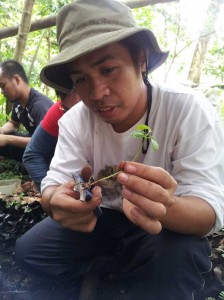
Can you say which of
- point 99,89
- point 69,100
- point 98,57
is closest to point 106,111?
point 99,89

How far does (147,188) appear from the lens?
0.98 meters

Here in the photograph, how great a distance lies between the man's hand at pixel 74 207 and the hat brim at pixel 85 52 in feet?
1.91

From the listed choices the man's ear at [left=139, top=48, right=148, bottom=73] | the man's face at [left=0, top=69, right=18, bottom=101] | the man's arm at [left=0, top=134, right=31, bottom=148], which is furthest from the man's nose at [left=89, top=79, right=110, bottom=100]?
the man's face at [left=0, top=69, right=18, bottom=101]

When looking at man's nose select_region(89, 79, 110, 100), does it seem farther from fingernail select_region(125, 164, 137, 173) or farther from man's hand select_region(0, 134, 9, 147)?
man's hand select_region(0, 134, 9, 147)

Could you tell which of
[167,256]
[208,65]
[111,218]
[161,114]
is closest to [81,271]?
[111,218]

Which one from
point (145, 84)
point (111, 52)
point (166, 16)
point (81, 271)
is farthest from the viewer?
point (166, 16)

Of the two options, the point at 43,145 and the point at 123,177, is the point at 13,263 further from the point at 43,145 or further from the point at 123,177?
the point at 123,177

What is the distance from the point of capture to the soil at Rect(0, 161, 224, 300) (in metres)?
1.82

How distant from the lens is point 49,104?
350 cm

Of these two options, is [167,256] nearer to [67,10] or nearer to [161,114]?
[161,114]

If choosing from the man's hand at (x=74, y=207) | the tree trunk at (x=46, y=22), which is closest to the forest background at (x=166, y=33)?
the tree trunk at (x=46, y=22)

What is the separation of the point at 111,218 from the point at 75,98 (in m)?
1.00

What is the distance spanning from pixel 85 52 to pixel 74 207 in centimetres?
66

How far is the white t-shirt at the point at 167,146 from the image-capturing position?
4.40 feet
